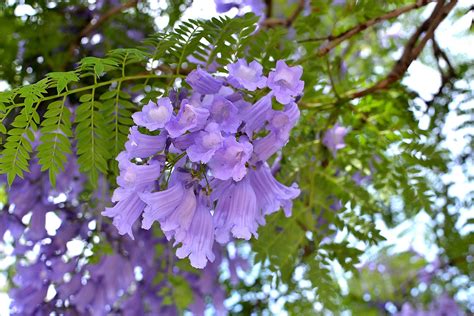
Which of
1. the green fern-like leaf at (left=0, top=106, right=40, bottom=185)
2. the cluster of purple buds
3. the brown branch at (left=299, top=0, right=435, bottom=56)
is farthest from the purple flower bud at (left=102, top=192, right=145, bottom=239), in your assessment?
the brown branch at (left=299, top=0, right=435, bottom=56)

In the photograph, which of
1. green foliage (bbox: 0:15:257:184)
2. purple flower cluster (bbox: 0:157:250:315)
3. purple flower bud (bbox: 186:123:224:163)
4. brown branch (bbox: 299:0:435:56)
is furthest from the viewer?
purple flower cluster (bbox: 0:157:250:315)

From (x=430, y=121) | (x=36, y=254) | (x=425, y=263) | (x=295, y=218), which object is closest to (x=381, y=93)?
(x=430, y=121)

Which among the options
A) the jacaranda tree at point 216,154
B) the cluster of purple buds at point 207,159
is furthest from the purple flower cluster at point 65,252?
the cluster of purple buds at point 207,159

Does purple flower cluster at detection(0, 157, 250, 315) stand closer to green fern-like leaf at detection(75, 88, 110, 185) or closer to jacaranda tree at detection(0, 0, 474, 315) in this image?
jacaranda tree at detection(0, 0, 474, 315)

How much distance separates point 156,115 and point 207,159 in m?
0.07

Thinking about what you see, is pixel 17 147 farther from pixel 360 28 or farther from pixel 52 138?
pixel 360 28

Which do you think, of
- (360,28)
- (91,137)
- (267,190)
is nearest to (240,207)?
(267,190)

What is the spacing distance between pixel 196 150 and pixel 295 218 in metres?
0.36

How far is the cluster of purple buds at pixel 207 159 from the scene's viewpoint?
617mm

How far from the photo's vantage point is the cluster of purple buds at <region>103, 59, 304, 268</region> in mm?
617

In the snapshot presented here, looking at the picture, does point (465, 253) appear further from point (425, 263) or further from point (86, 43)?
point (86, 43)

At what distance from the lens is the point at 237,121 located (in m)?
0.64

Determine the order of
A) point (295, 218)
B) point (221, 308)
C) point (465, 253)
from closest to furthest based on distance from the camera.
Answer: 1. point (295, 218)
2. point (465, 253)
3. point (221, 308)

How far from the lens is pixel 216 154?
0.61 meters
